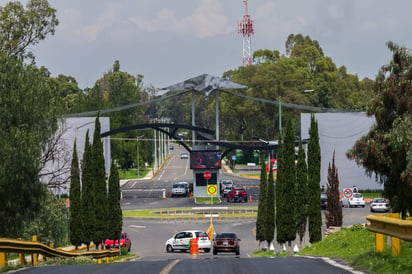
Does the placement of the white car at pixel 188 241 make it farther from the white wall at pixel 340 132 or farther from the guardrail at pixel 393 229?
the white wall at pixel 340 132

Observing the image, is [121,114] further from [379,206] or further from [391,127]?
[391,127]

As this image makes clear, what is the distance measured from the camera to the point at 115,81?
14600 cm

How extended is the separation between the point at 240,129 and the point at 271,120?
15.6m

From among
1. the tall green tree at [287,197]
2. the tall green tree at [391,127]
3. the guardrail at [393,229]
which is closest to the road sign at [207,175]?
the tall green tree at [287,197]

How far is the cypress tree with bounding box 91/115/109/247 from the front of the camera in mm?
38656

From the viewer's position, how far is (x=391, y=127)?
27078 mm

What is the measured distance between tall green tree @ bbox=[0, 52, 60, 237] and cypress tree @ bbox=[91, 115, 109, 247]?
9460mm

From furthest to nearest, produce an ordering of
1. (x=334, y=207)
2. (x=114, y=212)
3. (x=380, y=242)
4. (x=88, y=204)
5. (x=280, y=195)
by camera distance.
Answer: (x=334, y=207) < (x=114, y=212) < (x=88, y=204) < (x=280, y=195) < (x=380, y=242)

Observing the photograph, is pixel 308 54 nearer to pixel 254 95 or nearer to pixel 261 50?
pixel 261 50

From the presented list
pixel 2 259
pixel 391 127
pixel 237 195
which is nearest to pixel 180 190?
pixel 237 195

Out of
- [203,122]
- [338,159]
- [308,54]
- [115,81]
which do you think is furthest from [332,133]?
[203,122]

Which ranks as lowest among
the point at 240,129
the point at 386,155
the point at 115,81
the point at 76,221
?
the point at 76,221

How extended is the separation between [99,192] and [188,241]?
565 cm

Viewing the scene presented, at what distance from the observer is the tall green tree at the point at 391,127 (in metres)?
26.2
